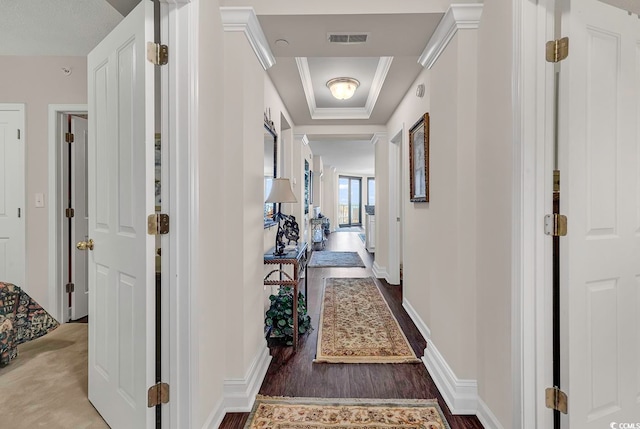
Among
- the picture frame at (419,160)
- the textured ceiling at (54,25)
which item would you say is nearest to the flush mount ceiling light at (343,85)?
the picture frame at (419,160)

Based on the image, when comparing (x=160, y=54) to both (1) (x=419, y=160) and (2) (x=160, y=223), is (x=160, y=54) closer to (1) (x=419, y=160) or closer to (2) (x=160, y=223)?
(2) (x=160, y=223)

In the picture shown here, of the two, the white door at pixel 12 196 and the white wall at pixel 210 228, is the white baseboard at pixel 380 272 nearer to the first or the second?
the white wall at pixel 210 228

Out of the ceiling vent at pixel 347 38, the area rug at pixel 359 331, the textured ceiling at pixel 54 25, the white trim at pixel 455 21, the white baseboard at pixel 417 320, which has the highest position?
the textured ceiling at pixel 54 25

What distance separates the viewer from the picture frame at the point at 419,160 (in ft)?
8.50

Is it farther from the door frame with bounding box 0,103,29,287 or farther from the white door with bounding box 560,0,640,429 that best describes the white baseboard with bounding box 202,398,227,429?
the door frame with bounding box 0,103,29,287

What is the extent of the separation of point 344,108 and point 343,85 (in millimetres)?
1163

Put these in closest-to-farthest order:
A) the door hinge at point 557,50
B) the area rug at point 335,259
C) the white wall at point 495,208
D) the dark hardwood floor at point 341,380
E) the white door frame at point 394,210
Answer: the door hinge at point 557,50, the white wall at point 495,208, the dark hardwood floor at point 341,380, the white door frame at point 394,210, the area rug at point 335,259

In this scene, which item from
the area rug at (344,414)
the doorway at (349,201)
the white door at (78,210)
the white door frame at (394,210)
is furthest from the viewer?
the doorway at (349,201)

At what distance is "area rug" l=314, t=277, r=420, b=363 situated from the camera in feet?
7.68

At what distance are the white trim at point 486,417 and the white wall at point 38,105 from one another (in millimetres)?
3673

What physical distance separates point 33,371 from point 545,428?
316 cm

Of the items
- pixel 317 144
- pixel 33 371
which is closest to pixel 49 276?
pixel 33 371

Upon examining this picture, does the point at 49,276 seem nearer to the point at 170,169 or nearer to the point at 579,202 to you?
the point at 170,169

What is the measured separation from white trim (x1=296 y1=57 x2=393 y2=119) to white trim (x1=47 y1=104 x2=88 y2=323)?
82.0 inches
